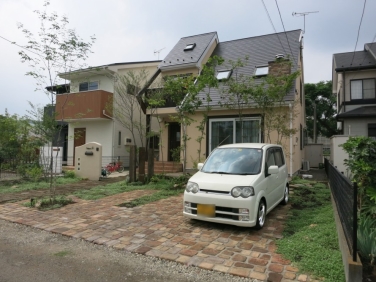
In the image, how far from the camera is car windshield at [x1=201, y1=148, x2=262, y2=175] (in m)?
4.85

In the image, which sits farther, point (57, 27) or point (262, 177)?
point (57, 27)

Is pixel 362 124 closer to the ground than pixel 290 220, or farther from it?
farther from it

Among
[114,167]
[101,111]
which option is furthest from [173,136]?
[101,111]

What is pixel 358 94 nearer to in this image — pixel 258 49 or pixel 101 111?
pixel 258 49

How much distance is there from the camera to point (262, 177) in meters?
4.65

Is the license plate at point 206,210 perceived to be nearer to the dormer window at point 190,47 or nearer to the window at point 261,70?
the window at point 261,70

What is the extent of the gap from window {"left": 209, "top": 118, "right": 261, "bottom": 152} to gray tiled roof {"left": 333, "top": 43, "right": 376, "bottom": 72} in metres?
8.02

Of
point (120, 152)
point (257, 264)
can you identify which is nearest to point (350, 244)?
point (257, 264)

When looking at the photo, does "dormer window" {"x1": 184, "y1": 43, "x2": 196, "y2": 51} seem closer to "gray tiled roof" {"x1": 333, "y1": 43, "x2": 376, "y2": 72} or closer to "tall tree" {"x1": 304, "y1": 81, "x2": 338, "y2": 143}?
"gray tiled roof" {"x1": 333, "y1": 43, "x2": 376, "y2": 72}

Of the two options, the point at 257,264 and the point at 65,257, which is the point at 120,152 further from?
the point at 257,264

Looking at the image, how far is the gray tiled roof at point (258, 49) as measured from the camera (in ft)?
39.3

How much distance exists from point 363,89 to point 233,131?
30.0 feet

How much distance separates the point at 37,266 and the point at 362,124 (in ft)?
50.0

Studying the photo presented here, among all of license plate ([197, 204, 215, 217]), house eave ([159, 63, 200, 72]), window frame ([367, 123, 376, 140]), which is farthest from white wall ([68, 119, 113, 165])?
window frame ([367, 123, 376, 140])
